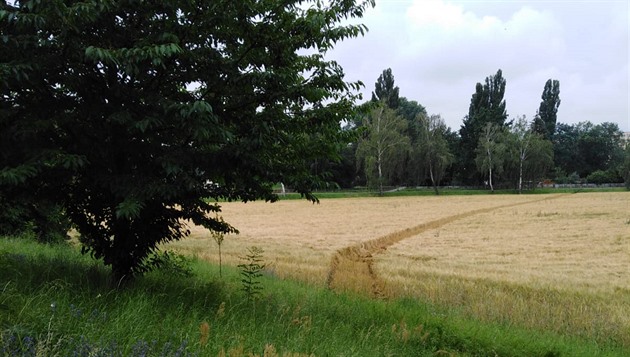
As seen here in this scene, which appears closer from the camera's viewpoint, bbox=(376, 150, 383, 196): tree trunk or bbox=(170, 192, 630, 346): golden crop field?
bbox=(170, 192, 630, 346): golden crop field

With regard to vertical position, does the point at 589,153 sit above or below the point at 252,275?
above

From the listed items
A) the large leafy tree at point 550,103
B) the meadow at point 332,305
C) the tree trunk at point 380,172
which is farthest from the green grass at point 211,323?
the large leafy tree at point 550,103

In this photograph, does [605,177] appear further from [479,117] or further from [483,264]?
[483,264]

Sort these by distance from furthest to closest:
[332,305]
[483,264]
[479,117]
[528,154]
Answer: [479,117], [528,154], [483,264], [332,305]

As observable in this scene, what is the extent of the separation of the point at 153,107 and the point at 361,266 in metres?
10.3

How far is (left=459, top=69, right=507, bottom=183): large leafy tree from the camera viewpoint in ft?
280

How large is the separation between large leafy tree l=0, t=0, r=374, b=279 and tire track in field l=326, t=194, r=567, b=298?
4.70m

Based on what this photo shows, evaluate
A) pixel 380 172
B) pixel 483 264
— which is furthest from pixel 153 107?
pixel 380 172

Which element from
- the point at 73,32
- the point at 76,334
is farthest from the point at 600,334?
the point at 73,32

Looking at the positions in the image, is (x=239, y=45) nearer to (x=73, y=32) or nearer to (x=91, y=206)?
(x=73, y=32)

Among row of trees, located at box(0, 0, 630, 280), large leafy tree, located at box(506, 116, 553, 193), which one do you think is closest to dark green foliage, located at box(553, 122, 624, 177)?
large leafy tree, located at box(506, 116, 553, 193)

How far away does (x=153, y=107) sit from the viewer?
4.82 m

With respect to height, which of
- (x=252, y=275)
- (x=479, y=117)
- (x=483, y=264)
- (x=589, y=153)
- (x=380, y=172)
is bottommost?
(x=483, y=264)

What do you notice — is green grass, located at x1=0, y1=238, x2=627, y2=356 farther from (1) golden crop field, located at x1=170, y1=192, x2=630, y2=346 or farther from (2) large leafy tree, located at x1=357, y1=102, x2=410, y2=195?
(2) large leafy tree, located at x1=357, y1=102, x2=410, y2=195
